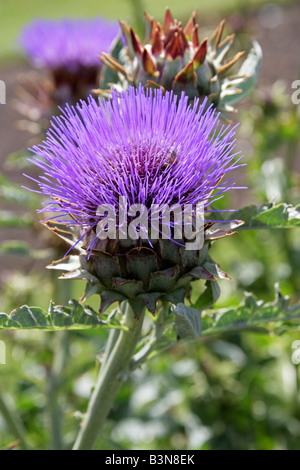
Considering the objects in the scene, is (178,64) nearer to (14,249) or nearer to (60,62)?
(14,249)

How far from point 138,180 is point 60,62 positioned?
0.84 metres

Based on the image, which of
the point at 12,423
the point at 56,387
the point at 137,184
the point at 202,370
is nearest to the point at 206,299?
the point at 137,184

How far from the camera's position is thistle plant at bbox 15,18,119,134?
5.07ft

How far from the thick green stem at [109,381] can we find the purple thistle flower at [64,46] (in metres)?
0.89

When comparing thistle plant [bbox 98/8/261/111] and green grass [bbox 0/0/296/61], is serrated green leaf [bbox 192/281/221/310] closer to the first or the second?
thistle plant [bbox 98/8/261/111]

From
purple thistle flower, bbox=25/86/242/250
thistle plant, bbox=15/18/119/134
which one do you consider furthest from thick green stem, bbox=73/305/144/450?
thistle plant, bbox=15/18/119/134

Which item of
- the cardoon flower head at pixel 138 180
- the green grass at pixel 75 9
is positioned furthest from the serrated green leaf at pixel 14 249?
the green grass at pixel 75 9

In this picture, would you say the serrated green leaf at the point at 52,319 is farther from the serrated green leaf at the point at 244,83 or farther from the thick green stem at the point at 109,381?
the serrated green leaf at the point at 244,83

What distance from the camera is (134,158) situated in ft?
2.76

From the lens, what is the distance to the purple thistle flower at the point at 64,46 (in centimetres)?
154

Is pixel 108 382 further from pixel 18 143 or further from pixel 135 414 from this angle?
pixel 18 143

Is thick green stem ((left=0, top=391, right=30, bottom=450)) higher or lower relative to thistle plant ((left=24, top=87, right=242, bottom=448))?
lower

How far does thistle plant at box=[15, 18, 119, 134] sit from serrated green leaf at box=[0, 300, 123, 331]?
835 mm

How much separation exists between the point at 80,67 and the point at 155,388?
0.88 metres
